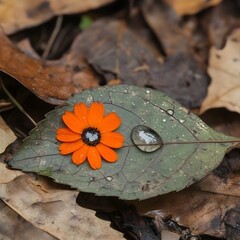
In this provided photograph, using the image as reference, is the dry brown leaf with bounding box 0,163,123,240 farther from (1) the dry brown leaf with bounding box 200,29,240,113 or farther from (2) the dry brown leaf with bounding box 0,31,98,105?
(1) the dry brown leaf with bounding box 200,29,240,113

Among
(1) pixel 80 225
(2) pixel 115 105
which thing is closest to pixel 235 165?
(2) pixel 115 105

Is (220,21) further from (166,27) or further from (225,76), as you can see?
(225,76)

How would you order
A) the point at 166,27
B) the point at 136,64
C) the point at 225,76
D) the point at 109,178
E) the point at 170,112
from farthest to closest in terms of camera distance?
the point at 166,27, the point at 136,64, the point at 225,76, the point at 170,112, the point at 109,178

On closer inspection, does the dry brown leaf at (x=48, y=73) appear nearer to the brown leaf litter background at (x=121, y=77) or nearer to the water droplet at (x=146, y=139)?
the brown leaf litter background at (x=121, y=77)

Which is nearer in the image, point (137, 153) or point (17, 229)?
point (17, 229)

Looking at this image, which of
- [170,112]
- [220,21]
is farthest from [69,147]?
[220,21]
